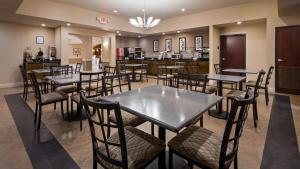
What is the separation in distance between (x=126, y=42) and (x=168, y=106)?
982 cm

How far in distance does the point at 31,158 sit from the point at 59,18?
5.42m

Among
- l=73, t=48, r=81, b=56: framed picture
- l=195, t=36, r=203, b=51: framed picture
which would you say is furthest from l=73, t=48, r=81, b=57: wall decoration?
l=195, t=36, r=203, b=51: framed picture

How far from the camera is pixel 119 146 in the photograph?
1.17m

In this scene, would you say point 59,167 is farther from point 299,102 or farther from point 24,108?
point 299,102

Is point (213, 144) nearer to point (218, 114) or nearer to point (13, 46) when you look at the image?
point (218, 114)

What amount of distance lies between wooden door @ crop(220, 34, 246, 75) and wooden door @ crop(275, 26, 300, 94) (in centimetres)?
184

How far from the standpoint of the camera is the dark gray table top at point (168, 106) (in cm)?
128

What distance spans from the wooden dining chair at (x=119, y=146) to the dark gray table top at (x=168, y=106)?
0.24m

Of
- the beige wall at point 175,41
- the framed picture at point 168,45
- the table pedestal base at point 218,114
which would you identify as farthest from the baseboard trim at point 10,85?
the table pedestal base at point 218,114

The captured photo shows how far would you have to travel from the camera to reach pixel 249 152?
2256 mm

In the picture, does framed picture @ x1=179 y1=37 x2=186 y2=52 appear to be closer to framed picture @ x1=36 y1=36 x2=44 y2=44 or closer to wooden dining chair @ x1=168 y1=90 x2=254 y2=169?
framed picture @ x1=36 y1=36 x2=44 y2=44

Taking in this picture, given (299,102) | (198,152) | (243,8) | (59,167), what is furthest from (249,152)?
(243,8)

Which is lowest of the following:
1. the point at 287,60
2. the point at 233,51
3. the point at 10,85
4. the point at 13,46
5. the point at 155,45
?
the point at 10,85

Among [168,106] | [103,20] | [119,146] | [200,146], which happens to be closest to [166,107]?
[168,106]
